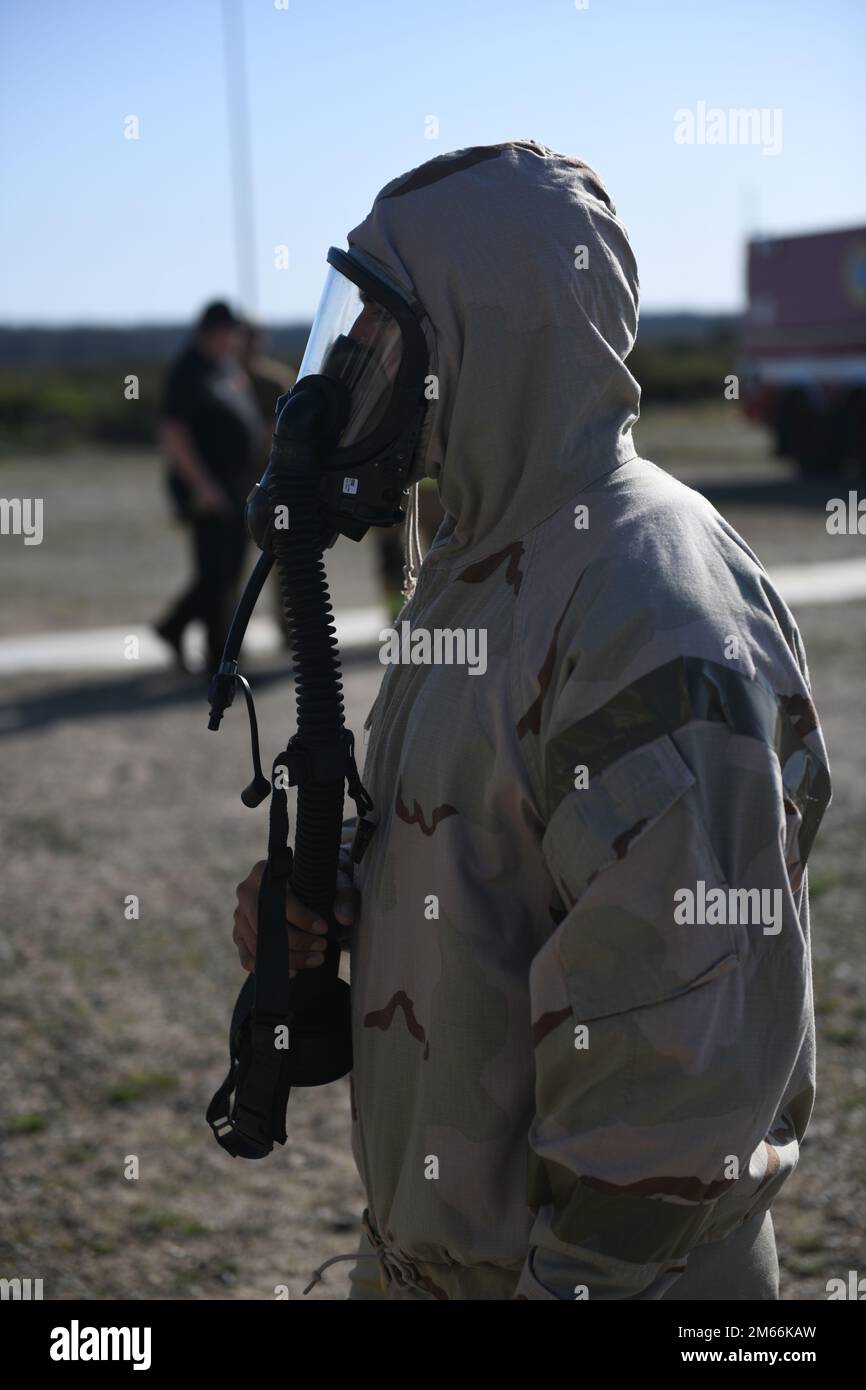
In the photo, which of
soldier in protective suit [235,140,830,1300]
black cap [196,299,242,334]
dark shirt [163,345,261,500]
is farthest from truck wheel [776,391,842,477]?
soldier in protective suit [235,140,830,1300]

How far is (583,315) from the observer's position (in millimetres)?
1607

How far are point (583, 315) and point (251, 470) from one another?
7654 mm

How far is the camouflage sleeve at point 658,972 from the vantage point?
1.39 metres

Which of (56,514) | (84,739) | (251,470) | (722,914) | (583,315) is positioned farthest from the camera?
(56,514)

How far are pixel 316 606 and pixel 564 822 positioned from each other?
0.51m

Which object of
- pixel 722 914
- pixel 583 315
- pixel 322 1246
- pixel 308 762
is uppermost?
pixel 583 315

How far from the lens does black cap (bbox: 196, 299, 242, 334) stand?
845 centimetres

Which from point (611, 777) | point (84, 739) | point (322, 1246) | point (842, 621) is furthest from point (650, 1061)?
point (842, 621)

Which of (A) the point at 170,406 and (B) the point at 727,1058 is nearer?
(B) the point at 727,1058

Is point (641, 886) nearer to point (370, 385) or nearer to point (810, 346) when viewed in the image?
point (370, 385)

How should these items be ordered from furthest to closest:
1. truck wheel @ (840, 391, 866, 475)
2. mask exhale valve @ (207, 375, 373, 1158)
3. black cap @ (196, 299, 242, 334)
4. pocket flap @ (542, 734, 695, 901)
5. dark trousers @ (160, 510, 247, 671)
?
truck wheel @ (840, 391, 866, 475) → dark trousers @ (160, 510, 247, 671) → black cap @ (196, 299, 242, 334) → mask exhale valve @ (207, 375, 373, 1158) → pocket flap @ (542, 734, 695, 901)

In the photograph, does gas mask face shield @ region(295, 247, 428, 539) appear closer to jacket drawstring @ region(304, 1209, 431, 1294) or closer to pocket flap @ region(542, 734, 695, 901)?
pocket flap @ region(542, 734, 695, 901)

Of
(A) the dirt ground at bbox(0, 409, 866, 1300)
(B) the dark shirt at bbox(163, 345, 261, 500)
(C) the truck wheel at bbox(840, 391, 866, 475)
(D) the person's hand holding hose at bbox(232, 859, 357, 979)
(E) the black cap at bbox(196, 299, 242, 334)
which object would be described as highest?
(C) the truck wheel at bbox(840, 391, 866, 475)
